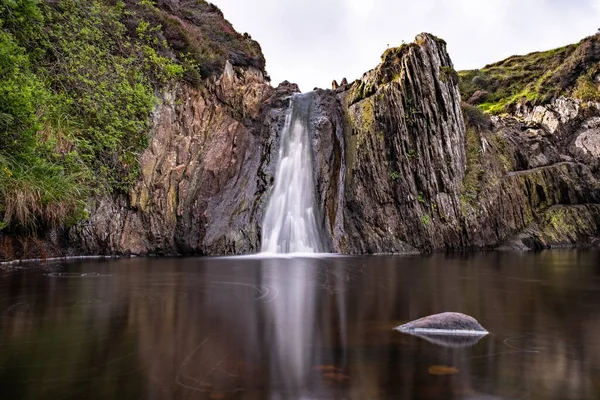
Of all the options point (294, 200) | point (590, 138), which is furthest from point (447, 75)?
point (590, 138)

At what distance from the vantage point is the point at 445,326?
190 inches

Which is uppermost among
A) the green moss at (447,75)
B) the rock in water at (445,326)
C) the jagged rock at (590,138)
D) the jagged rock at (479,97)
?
the jagged rock at (479,97)

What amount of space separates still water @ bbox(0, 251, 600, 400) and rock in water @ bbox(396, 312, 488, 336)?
0.20m

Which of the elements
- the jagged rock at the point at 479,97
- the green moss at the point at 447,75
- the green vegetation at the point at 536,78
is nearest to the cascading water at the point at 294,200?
the green moss at the point at 447,75

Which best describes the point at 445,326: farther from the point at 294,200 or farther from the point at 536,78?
the point at 536,78

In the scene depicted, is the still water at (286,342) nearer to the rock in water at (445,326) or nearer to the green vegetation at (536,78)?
the rock in water at (445,326)

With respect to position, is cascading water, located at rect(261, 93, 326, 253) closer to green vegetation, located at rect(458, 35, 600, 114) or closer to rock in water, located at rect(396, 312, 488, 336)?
rock in water, located at rect(396, 312, 488, 336)

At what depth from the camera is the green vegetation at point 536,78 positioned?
110ft

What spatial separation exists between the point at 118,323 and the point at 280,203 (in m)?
15.3

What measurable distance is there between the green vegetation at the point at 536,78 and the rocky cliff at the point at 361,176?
1003 centimetres

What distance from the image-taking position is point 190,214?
1898 centimetres

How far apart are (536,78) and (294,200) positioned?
3671 centimetres

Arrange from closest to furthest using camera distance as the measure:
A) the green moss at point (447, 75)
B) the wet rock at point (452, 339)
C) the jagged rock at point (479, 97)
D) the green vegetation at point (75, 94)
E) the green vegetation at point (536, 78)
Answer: the wet rock at point (452, 339) < the green vegetation at point (75, 94) < the green moss at point (447, 75) < the green vegetation at point (536, 78) < the jagged rock at point (479, 97)

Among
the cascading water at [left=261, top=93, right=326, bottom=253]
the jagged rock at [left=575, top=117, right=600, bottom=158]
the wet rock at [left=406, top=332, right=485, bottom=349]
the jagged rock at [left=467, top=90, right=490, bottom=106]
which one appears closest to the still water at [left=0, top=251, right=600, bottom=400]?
the wet rock at [left=406, top=332, right=485, bottom=349]
